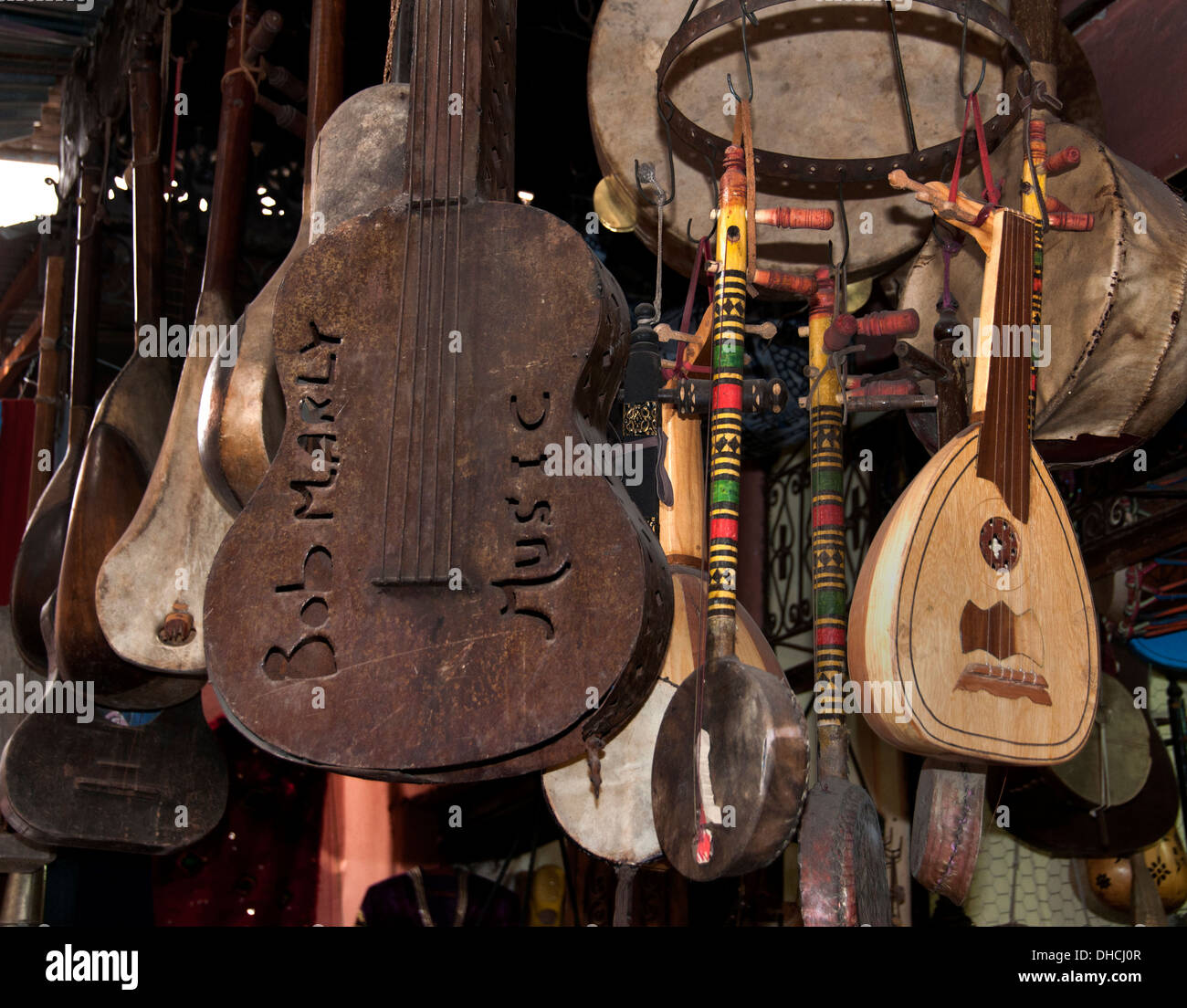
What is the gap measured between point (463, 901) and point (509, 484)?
2.77m

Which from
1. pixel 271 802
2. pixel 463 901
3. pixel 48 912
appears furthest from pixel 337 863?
pixel 48 912

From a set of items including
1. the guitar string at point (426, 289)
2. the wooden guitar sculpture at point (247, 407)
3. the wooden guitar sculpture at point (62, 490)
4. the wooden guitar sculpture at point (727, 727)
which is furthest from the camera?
the wooden guitar sculpture at point (62, 490)

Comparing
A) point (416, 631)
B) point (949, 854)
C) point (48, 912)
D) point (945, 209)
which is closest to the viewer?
point (416, 631)

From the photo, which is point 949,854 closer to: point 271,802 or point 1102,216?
point 1102,216

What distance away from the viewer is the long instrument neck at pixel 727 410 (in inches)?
71.0

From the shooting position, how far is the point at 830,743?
189 centimetres

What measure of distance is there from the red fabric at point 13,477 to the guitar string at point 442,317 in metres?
2.16

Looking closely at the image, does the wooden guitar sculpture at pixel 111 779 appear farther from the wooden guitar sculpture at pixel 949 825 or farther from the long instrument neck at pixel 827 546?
the wooden guitar sculpture at pixel 949 825

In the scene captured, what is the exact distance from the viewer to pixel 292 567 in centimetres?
174

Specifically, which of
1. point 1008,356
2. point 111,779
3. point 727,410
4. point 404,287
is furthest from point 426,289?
point 111,779

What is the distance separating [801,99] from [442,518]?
114 centimetres

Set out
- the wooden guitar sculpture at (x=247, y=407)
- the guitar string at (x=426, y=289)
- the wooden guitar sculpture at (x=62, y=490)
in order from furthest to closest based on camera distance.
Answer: the wooden guitar sculpture at (x=62, y=490), the wooden guitar sculpture at (x=247, y=407), the guitar string at (x=426, y=289)

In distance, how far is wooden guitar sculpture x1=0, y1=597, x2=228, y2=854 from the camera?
2.44m

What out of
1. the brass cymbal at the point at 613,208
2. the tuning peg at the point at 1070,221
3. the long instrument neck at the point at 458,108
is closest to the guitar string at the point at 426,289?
the long instrument neck at the point at 458,108
